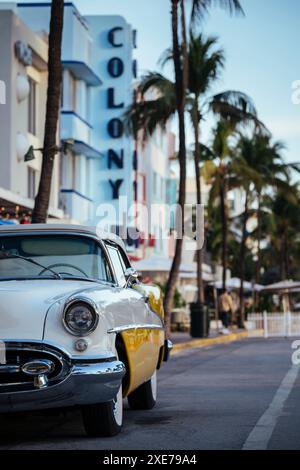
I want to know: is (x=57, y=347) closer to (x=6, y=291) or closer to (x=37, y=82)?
(x=6, y=291)

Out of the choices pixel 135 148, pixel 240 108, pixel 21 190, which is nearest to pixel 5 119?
pixel 21 190

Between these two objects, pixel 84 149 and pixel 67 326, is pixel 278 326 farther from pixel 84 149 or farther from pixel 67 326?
pixel 67 326

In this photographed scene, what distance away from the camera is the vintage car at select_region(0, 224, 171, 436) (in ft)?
28.8

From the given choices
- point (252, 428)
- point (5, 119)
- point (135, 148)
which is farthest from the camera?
point (135, 148)

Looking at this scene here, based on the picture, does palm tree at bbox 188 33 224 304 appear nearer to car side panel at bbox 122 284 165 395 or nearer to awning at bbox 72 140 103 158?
awning at bbox 72 140 103 158

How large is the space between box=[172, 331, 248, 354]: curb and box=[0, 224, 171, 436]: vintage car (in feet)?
56.9

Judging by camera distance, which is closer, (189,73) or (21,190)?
(21,190)

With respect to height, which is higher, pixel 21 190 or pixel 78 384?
pixel 21 190

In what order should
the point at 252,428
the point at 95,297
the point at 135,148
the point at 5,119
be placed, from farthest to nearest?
the point at 135,148 < the point at 5,119 < the point at 252,428 < the point at 95,297

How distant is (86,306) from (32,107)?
27940mm

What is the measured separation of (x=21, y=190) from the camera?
111 ft

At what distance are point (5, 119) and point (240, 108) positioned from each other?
8511 millimetres

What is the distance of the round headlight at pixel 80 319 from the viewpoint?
8.94 m
